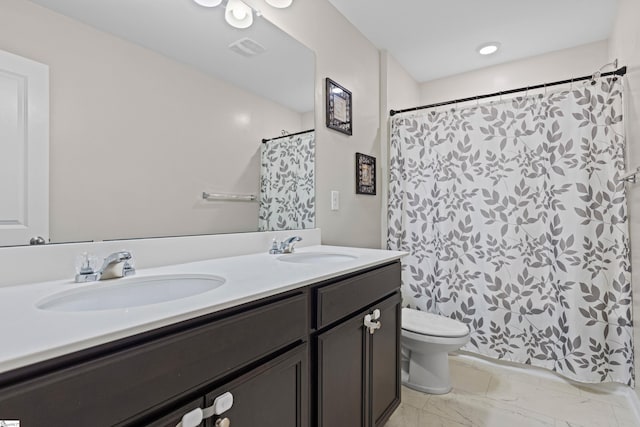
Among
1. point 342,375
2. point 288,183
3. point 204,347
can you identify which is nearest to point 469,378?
point 342,375

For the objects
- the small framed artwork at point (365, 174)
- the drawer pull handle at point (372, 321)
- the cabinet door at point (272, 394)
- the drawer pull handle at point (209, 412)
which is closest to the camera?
the drawer pull handle at point (209, 412)

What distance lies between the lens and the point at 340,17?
2.08m

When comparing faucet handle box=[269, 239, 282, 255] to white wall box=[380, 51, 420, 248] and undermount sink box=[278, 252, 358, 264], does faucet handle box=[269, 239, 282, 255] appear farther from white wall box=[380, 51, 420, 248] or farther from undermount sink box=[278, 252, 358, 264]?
white wall box=[380, 51, 420, 248]

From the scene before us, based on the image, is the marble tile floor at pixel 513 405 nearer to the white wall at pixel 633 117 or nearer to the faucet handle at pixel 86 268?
the white wall at pixel 633 117

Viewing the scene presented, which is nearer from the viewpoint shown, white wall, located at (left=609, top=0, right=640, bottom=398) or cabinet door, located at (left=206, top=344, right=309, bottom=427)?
cabinet door, located at (left=206, top=344, right=309, bottom=427)

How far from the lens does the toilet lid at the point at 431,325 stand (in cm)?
182

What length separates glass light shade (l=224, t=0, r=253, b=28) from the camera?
1419mm

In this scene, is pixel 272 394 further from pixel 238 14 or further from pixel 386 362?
pixel 238 14

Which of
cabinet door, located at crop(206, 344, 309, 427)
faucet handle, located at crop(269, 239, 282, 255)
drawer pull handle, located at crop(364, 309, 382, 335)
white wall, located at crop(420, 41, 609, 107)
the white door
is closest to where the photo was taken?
cabinet door, located at crop(206, 344, 309, 427)

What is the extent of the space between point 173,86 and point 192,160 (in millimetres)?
278

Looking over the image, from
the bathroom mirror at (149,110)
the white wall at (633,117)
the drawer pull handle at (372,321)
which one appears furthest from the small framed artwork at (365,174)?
the white wall at (633,117)

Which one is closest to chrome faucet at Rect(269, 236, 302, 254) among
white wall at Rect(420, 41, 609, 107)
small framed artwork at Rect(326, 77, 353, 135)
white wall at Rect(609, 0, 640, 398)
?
small framed artwork at Rect(326, 77, 353, 135)

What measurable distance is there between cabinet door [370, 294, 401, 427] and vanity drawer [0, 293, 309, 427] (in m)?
0.68

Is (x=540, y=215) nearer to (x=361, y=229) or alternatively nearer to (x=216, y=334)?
(x=361, y=229)
